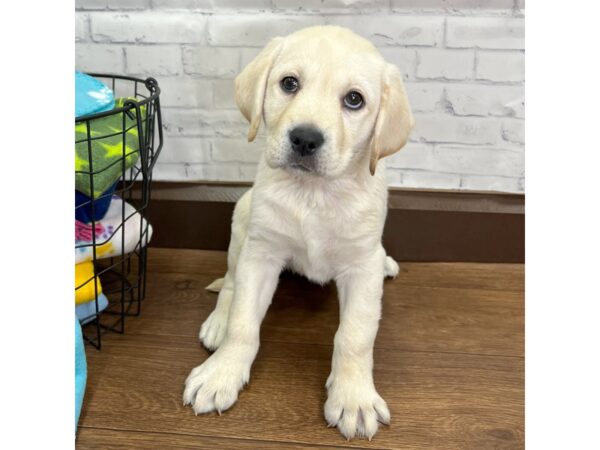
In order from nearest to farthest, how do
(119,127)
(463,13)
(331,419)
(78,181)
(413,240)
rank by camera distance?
(331,419), (78,181), (119,127), (463,13), (413,240)

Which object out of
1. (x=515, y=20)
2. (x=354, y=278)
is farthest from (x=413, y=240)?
(x=515, y=20)

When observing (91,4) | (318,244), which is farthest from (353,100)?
(91,4)

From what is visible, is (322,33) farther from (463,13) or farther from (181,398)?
(181,398)

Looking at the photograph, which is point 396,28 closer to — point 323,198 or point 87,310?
point 323,198

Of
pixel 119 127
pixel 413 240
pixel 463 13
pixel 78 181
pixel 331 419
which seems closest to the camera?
pixel 331 419


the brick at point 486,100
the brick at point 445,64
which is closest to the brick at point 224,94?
the brick at point 445,64

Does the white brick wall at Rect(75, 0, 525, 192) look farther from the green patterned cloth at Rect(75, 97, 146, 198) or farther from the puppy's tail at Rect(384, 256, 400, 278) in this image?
the green patterned cloth at Rect(75, 97, 146, 198)

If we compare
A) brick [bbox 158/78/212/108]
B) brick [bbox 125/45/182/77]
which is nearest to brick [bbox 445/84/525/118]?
brick [bbox 158/78/212/108]

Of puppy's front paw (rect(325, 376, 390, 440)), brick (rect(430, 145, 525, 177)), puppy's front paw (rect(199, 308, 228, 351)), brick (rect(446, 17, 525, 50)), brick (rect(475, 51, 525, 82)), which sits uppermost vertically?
brick (rect(446, 17, 525, 50))

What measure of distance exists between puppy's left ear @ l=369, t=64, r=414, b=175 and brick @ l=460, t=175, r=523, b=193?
0.91m

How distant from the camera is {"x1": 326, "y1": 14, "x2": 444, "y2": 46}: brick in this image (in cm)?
196

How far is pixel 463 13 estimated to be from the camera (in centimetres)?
195

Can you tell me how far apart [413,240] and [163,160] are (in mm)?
1075

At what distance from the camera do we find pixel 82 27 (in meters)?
2.05
